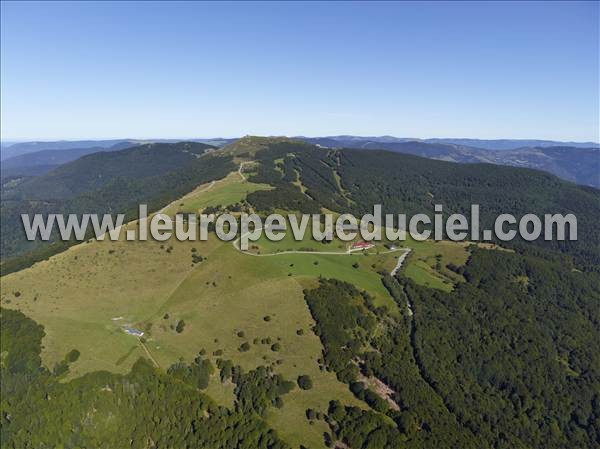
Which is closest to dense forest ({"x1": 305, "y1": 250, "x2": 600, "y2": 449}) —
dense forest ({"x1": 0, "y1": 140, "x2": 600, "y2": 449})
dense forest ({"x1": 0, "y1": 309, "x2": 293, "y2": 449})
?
dense forest ({"x1": 0, "y1": 140, "x2": 600, "y2": 449})

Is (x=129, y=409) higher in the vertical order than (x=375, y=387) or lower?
higher

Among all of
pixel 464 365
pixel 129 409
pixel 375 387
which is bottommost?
pixel 464 365

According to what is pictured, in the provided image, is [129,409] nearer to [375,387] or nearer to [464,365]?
[375,387]

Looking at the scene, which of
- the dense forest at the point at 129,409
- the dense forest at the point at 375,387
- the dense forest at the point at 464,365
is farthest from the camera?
the dense forest at the point at 464,365

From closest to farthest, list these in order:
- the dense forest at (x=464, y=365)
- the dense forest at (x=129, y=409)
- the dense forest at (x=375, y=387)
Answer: the dense forest at (x=129, y=409), the dense forest at (x=375, y=387), the dense forest at (x=464, y=365)

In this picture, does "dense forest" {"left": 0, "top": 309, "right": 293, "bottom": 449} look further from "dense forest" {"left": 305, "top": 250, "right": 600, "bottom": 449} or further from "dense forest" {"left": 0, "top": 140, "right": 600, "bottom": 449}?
"dense forest" {"left": 305, "top": 250, "right": 600, "bottom": 449}

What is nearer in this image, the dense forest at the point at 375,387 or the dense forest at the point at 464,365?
the dense forest at the point at 375,387

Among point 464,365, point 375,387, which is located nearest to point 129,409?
point 375,387

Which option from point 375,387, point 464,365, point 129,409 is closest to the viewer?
point 129,409

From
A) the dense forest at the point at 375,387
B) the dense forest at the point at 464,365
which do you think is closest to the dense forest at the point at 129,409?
the dense forest at the point at 375,387

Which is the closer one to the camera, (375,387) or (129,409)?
(129,409)

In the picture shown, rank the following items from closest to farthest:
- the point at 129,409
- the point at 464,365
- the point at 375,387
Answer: the point at 129,409 < the point at 375,387 < the point at 464,365

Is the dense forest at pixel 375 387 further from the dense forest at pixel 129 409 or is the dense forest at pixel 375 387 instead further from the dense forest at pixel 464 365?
the dense forest at pixel 464 365
